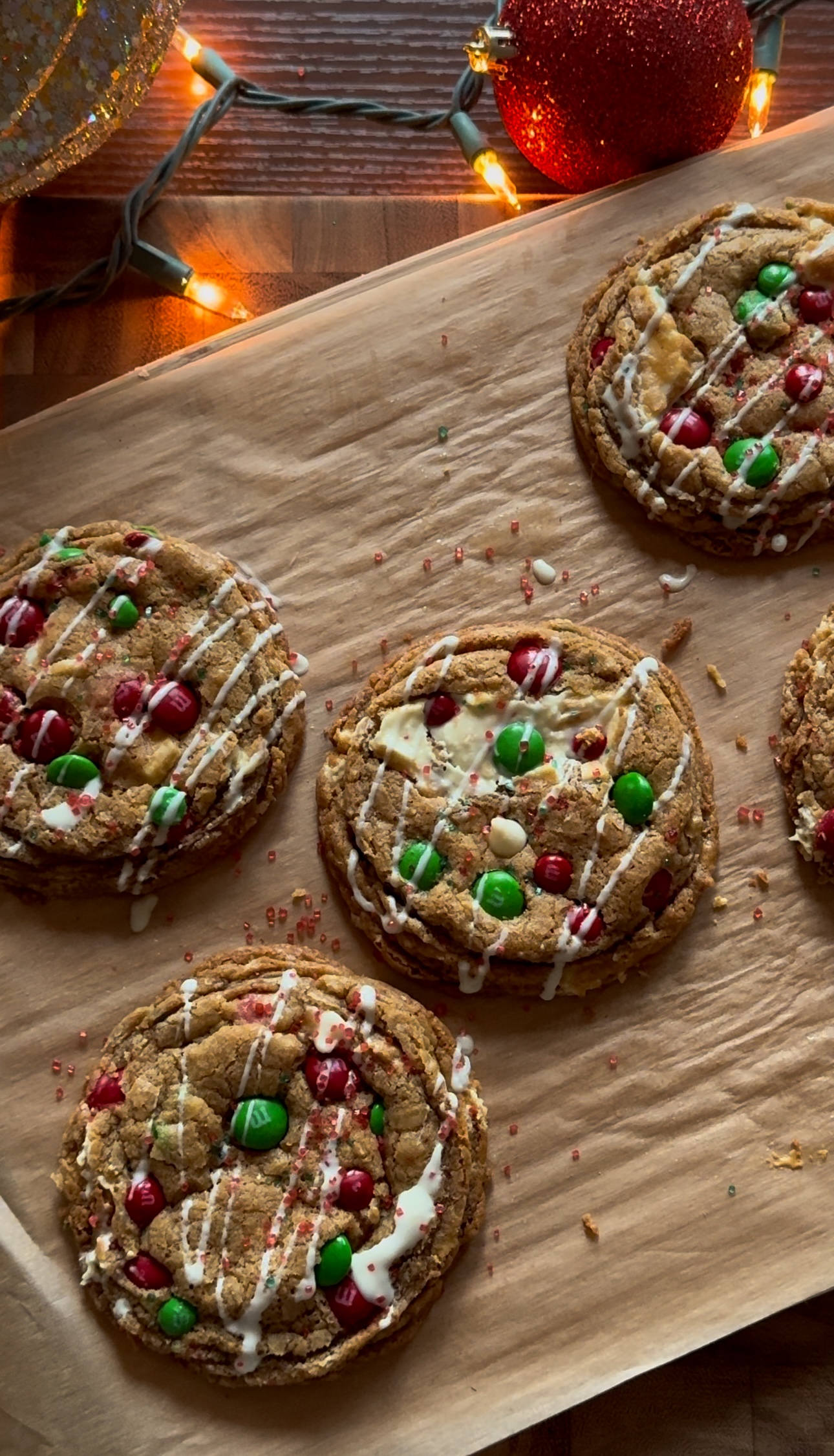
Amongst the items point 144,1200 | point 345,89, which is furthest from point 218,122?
point 144,1200

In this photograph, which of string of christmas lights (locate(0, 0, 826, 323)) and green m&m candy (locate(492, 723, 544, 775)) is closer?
green m&m candy (locate(492, 723, 544, 775))

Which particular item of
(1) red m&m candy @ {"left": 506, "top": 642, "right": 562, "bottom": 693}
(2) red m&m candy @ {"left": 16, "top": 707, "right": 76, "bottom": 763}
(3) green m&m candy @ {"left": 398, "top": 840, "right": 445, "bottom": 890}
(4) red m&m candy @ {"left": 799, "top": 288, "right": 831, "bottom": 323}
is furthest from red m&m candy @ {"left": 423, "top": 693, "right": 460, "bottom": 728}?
(4) red m&m candy @ {"left": 799, "top": 288, "right": 831, "bottom": 323}

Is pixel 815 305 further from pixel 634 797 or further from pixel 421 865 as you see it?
pixel 421 865

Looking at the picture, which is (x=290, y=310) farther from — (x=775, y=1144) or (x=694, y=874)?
(x=775, y=1144)

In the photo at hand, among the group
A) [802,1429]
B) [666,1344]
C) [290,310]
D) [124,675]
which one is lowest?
[802,1429]

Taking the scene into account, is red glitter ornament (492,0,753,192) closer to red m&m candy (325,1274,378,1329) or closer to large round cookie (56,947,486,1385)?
large round cookie (56,947,486,1385)

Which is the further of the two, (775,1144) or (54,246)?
(54,246)

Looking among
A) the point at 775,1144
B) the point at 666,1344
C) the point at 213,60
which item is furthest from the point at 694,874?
the point at 213,60
